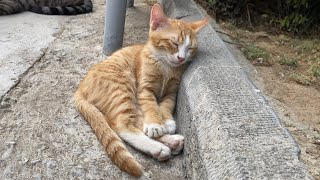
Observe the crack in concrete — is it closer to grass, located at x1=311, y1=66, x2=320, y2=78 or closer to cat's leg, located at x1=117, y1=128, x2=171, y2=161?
cat's leg, located at x1=117, y1=128, x2=171, y2=161

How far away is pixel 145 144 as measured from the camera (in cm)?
228

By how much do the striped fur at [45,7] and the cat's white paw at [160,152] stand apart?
9.88ft

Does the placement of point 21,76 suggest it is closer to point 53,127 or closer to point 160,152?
point 53,127

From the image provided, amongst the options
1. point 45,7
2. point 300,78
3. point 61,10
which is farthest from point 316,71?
point 45,7

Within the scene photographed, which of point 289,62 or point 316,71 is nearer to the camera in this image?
point 316,71

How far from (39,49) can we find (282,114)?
82.1 inches

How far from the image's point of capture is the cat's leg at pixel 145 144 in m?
2.24

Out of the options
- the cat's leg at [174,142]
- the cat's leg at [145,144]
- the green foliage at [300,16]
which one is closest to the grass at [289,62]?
the green foliage at [300,16]

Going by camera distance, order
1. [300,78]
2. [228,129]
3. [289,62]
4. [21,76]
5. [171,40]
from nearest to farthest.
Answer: [228,129]
[171,40]
[21,76]
[300,78]
[289,62]

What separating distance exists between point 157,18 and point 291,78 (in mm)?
1424

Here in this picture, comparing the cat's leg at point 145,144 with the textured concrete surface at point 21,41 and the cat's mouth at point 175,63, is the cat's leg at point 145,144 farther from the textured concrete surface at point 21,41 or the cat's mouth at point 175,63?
the textured concrete surface at point 21,41

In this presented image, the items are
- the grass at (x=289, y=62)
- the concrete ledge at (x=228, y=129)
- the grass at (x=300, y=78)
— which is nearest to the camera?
the concrete ledge at (x=228, y=129)

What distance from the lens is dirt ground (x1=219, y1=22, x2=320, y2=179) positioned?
2.69m

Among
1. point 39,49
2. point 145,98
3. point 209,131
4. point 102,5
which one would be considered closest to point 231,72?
point 145,98
